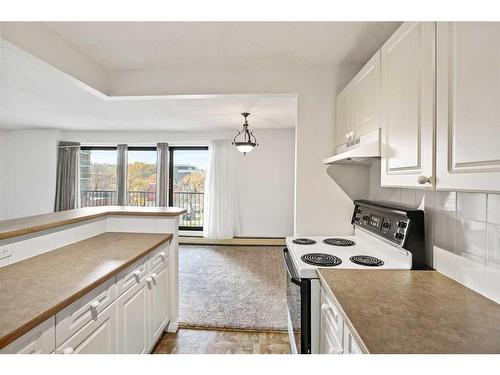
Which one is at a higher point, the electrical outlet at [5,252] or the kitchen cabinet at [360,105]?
the kitchen cabinet at [360,105]

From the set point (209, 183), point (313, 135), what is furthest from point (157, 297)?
point (209, 183)

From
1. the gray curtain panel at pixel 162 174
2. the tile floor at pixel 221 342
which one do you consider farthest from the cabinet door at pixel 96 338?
the gray curtain panel at pixel 162 174

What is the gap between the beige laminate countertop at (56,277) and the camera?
2.89 ft

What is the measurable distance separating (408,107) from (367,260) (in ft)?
2.82

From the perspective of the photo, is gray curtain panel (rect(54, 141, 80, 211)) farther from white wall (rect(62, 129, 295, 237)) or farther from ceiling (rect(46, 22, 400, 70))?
ceiling (rect(46, 22, 400, 70))

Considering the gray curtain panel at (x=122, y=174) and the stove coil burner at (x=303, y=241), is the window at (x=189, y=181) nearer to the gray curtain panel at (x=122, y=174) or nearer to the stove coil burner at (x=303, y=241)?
the gray curtain panel at (x=122, y=174)

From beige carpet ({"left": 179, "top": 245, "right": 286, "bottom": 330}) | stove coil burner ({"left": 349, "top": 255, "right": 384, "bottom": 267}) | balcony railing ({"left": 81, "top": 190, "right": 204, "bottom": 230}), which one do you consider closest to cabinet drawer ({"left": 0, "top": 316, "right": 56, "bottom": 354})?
stove coil burner ({"left": 349, "top": 255, "right": 384, "bottom": 267})

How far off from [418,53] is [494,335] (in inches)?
40.5

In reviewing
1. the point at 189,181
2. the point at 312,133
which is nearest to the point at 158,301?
the point at 312,133

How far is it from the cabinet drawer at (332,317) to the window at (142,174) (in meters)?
4.92

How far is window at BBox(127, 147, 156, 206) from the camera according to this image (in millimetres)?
5543

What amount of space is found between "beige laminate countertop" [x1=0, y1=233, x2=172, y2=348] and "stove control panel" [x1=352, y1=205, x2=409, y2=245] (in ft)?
5.02

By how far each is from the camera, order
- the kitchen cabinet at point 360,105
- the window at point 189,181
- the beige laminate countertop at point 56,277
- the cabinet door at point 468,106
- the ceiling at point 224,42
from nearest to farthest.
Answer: the cabinet door at point 468,106 → the beige laminate countertop at point 56,277 → the kitchen cabinet at point 360,105 → the ceiling at point 224,42 → the window at point 189,181
